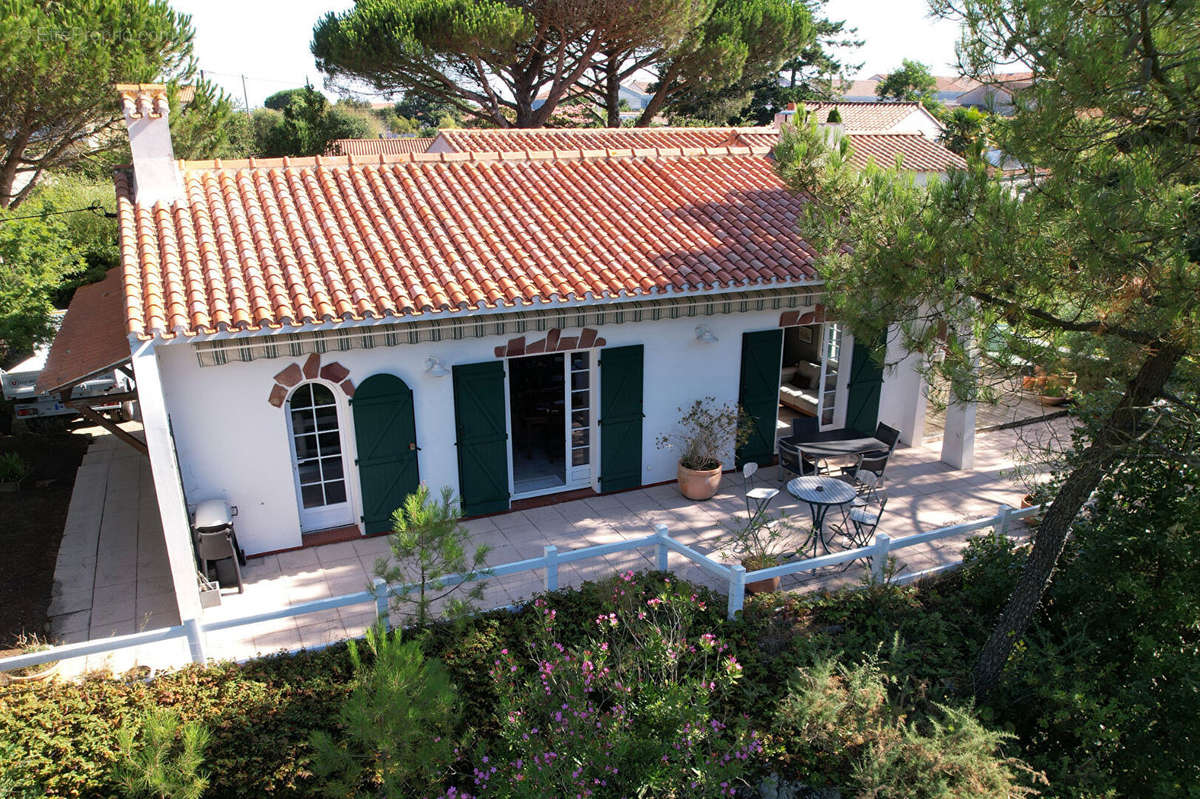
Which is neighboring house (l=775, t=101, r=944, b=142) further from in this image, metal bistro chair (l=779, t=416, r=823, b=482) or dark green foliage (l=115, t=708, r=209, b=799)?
dark green foliage (l=115, t=708, r=209, b=799)

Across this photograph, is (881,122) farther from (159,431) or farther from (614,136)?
(159,431)

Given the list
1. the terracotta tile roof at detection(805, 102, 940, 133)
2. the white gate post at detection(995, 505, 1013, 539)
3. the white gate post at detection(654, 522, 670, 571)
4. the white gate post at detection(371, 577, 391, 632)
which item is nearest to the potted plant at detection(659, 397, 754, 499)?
the white gate post at detection(654, 522, 670, 571)

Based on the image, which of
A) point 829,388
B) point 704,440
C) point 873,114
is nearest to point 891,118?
point 873,114

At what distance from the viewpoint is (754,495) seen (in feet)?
31.6

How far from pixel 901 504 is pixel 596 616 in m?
5.81

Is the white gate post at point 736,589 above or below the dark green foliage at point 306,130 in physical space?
below

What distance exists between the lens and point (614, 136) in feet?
66.2

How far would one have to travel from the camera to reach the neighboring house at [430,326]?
8.90m

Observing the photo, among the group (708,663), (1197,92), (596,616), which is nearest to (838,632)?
(708,663)

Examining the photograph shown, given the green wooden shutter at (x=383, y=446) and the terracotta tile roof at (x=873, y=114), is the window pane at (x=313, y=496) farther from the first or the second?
the terracotta tile roof at (x=873, y=114)

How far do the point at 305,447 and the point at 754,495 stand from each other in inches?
225

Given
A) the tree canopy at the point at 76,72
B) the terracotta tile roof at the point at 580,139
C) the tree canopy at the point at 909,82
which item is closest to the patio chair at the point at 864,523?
the terracotta tile roof at the point at 580,139

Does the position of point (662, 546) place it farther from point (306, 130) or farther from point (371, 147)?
point (306, 130)

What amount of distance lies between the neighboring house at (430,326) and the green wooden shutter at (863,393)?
0.04 meters
